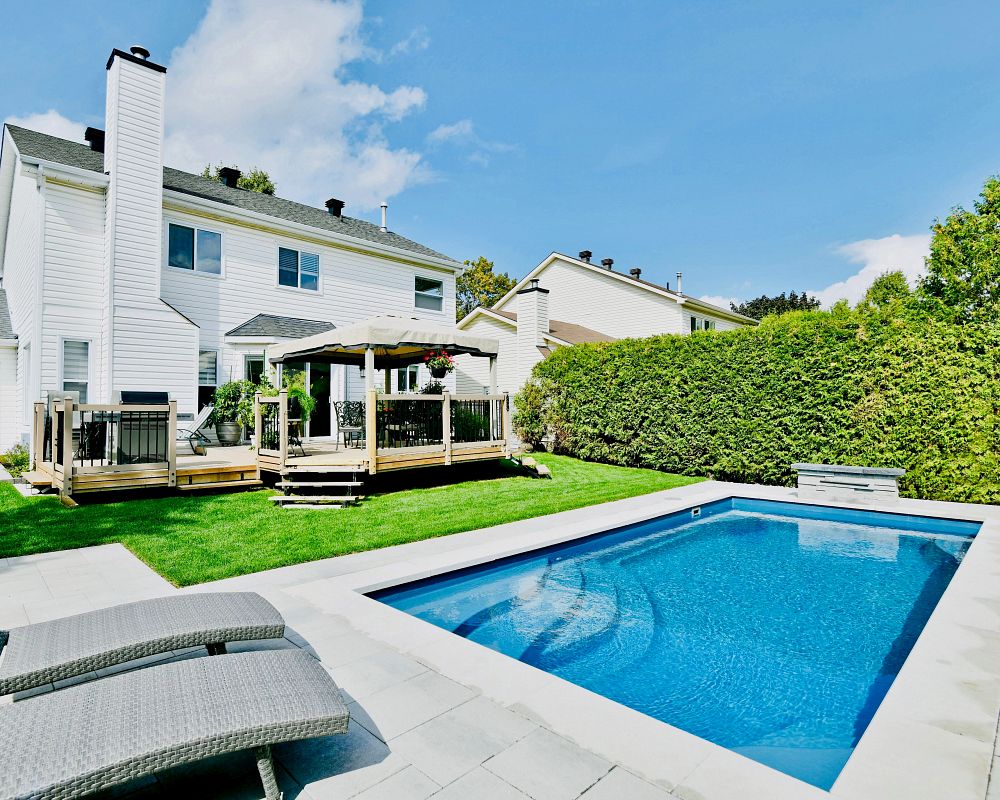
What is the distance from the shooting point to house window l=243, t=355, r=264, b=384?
13.7 meters

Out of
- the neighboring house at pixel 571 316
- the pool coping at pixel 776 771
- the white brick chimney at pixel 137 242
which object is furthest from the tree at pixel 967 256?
the white brick chimney at pixel 137 242

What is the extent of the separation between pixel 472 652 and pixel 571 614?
1.73 meters

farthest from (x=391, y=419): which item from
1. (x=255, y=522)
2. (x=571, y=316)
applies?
(x=571, y=316)

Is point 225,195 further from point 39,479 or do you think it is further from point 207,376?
point 39,479

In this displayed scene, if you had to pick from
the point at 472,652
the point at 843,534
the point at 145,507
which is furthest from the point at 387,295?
the point at 472,652

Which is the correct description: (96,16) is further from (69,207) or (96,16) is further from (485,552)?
(485,552)

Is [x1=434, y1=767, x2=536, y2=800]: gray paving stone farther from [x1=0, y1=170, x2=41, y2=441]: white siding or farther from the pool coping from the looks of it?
[x1=0, y1=170, x2=41, y2=441]: white siding

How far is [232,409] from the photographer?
1266 cm

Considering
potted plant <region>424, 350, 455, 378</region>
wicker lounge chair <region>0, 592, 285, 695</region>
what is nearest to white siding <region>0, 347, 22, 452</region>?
potted plant <region>424, 350, 455, 378</region>

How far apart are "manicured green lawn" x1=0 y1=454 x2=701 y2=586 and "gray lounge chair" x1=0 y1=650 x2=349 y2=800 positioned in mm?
3140

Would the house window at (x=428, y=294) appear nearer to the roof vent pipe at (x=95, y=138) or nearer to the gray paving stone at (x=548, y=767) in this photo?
the roof vent pipe at (x=95, y=138)

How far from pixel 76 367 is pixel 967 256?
20640 millimetres

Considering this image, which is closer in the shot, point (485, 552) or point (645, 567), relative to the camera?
point (485, 552)

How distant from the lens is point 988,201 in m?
12.9
